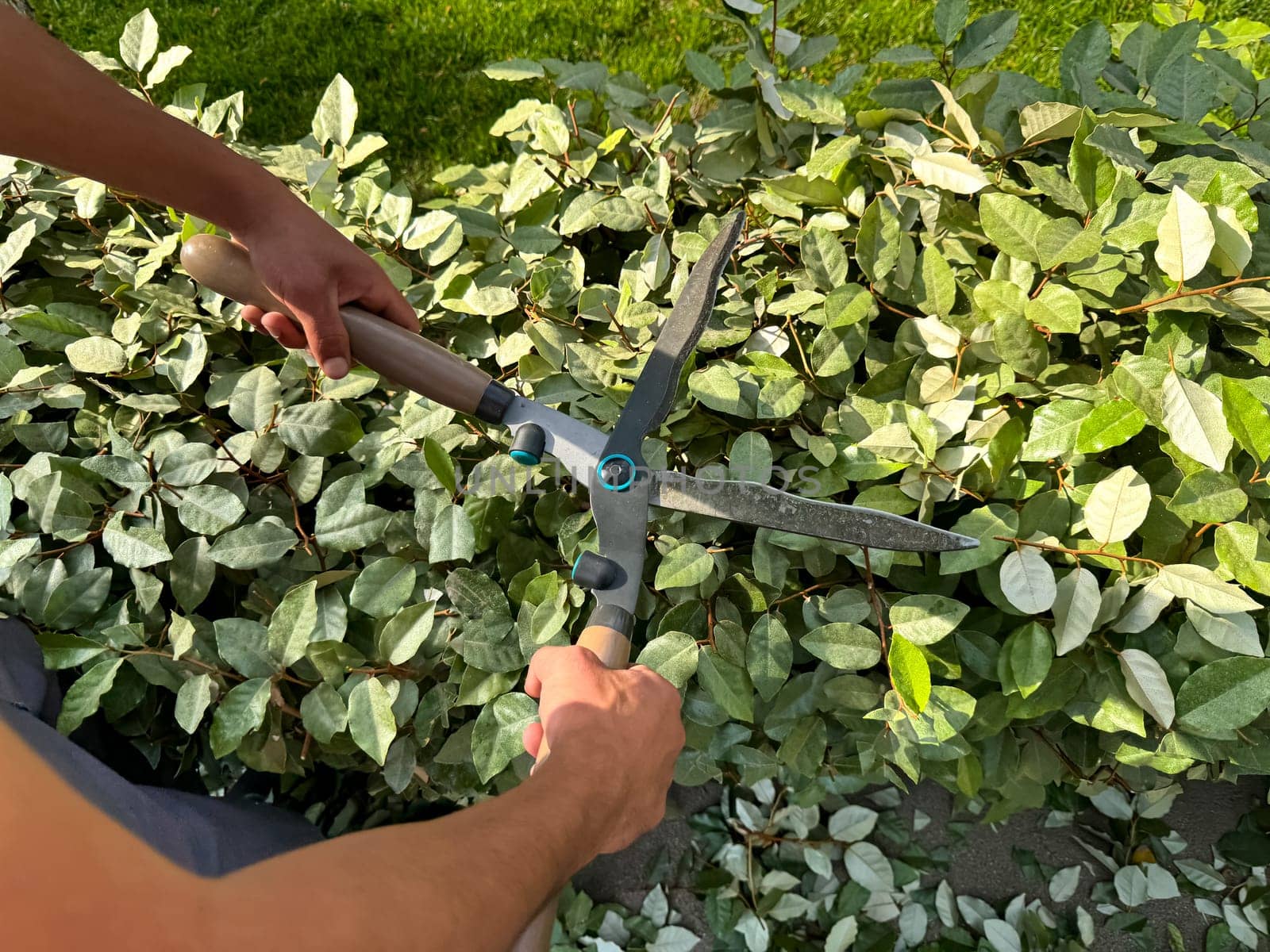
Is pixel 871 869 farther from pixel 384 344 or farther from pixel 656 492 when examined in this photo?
pixel 384 344

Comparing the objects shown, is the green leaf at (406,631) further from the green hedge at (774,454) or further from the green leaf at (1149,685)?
the green leaf at (1149,685)

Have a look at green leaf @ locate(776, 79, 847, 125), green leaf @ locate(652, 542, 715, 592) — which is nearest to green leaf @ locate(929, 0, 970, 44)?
green leaf @ locate(776, 79, 847, 125)

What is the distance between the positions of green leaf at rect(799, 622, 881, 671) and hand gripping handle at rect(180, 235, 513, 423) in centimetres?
53

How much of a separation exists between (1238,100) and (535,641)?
→ 154 cm

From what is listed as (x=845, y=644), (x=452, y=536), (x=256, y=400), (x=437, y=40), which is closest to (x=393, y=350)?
(x=452, y=536)

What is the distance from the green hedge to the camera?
3.24 feet

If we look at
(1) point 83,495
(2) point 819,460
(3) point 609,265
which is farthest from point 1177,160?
(1) point 83,495

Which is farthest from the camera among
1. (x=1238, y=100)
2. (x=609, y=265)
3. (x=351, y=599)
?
(x=609, y=265)

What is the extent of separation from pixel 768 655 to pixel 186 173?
972mm

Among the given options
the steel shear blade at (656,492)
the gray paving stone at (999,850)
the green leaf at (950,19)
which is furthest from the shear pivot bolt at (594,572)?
the green leaf at (950,19)

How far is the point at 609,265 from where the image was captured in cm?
153

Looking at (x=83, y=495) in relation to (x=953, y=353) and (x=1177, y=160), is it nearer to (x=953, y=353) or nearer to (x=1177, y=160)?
(x=953, y=353)

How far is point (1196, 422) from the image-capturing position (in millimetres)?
892

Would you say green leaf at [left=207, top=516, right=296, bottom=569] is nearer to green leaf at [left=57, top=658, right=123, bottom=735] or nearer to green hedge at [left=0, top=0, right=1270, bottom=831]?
green hedge at [left=0, top=0, right=1270, bottom=831]
